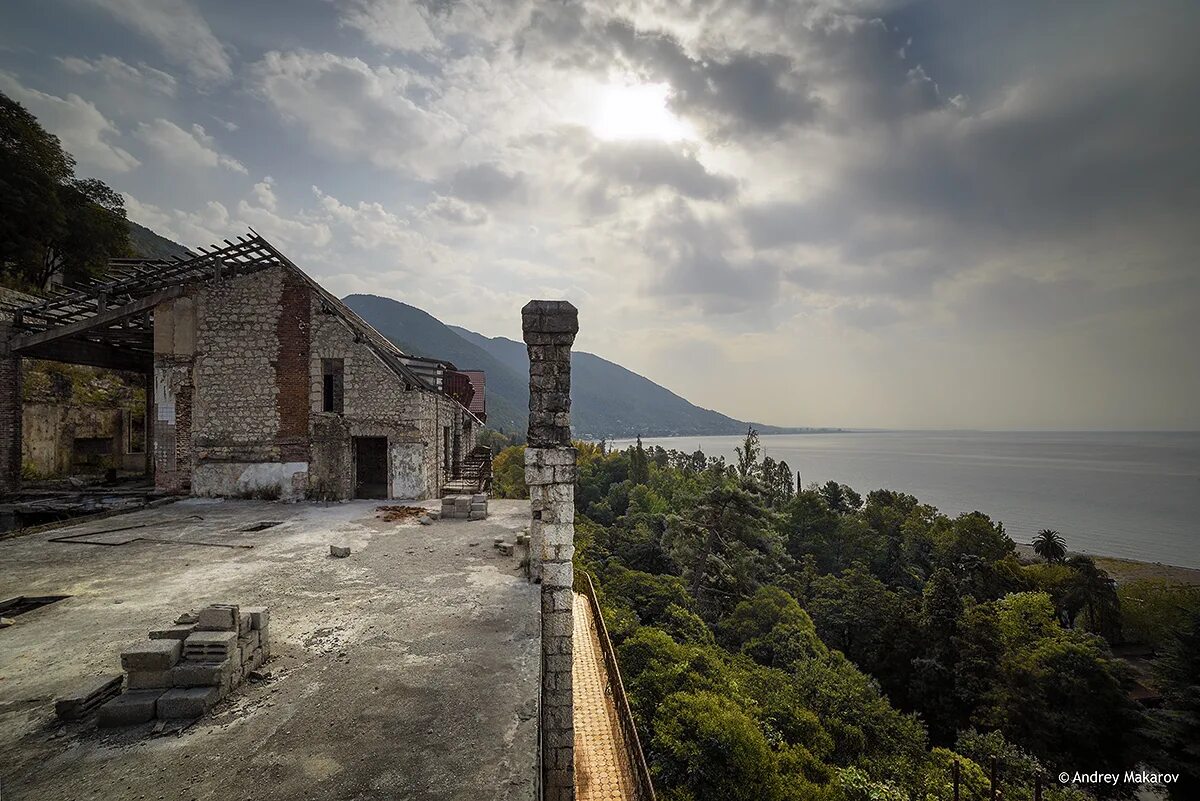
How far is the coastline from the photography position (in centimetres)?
5872

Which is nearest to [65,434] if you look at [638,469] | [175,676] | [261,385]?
[261,385]

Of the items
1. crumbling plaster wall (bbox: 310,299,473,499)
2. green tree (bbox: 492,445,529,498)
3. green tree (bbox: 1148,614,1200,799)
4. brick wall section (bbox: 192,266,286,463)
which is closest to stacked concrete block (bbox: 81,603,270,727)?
crumbling plaster wall (bbox: 310,299,473,499)

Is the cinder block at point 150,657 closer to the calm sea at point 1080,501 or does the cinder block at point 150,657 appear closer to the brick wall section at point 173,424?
the brick wall section at point 173,424

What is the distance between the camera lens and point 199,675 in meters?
4.88

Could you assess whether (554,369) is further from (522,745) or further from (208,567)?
(208,567)

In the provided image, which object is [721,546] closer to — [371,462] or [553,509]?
[371,462]

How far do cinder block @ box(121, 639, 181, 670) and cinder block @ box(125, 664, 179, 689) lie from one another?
0.14ft

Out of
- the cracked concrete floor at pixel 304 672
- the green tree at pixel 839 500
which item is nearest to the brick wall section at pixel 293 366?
the cracked concrete floor at pixel 304 672

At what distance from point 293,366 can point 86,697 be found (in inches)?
555

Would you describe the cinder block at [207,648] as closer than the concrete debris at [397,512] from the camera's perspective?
Yes

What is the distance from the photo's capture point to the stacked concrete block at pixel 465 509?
44.2 feet

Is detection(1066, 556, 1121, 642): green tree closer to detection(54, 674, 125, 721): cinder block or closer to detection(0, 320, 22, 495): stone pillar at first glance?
detection(54, 674, 125, 721): cinder block

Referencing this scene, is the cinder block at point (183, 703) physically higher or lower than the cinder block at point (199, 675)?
lower

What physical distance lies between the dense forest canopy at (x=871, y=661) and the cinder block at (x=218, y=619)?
10.4 metres
